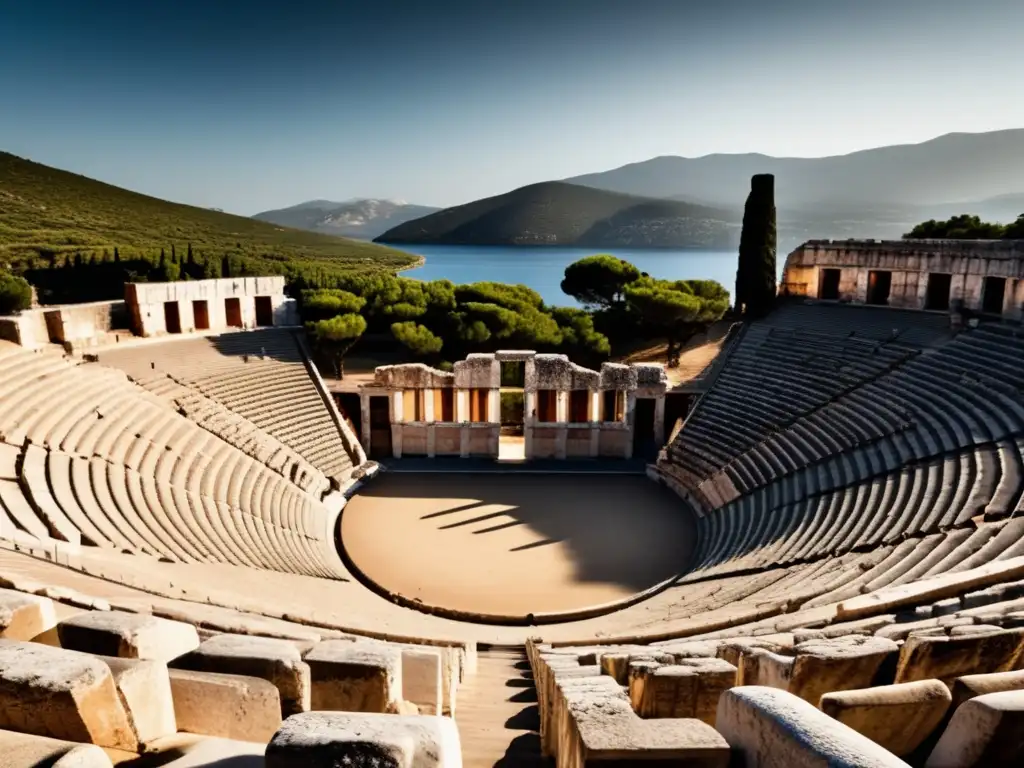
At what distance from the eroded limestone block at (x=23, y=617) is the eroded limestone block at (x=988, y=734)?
399 centimetres

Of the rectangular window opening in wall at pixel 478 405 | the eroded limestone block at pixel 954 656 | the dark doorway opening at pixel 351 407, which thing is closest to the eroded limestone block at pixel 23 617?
the eroded limestone block at pixel 954 656

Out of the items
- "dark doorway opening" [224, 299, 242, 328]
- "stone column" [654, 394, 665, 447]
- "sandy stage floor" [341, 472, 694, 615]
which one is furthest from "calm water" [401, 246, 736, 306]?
"sandy stage floor" [341, 472, 694, 615]

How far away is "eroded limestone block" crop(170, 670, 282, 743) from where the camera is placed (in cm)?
267

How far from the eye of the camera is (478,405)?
22.0 m

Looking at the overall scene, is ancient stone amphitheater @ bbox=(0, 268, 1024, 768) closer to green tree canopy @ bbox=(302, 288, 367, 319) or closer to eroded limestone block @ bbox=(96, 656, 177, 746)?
eroded limestone block @ bbox=(96, 656, 177, 746)

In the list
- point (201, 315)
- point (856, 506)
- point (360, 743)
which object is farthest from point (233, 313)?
point (360, 743)

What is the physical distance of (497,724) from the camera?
19.1 ft

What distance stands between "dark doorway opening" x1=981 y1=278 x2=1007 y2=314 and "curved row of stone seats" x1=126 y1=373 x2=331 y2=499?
21.3 meters

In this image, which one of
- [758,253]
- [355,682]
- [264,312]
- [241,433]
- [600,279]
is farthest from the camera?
[600,279]

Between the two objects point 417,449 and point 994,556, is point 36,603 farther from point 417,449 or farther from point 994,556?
point 417,449

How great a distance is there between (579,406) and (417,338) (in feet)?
23.6

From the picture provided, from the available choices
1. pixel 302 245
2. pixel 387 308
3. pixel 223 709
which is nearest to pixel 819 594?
pixel 223 709

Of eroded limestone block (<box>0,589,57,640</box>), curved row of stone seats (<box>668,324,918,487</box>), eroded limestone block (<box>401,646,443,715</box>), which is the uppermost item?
eroded limestone block (<box>0,589,57,640</box>)

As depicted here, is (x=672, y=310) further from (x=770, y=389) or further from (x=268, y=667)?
(x=268, y=667)
